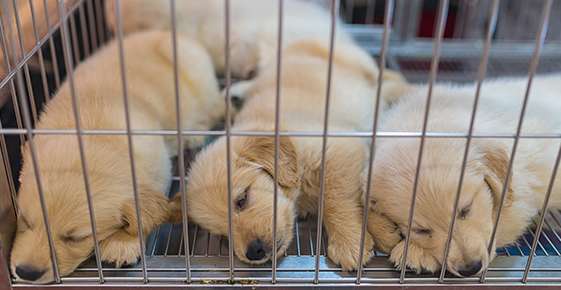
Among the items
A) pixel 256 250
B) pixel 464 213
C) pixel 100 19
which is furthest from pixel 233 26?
pixel 464 213

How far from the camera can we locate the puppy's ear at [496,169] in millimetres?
1445

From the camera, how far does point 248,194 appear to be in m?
1.56

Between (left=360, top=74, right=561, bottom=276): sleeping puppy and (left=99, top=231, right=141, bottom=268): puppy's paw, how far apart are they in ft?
2.09

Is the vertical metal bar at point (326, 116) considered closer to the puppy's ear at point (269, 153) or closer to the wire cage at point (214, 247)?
the wire cage at point (214, 247)

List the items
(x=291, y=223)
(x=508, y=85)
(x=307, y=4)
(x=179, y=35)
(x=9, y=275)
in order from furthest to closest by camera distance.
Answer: (x=307, y=4), (x=179, y=35), (x=508, y=85), (x=291, y=223), (x=9, y=275)

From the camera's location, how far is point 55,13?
2260mm

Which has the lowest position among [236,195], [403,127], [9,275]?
[9,275]

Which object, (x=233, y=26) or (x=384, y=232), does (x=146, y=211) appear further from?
(x=233, y=26)

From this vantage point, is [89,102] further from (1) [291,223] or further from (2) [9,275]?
(1) [291,223]

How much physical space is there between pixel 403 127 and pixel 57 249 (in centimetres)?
102

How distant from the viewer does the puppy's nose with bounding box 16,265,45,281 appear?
4.45 ft

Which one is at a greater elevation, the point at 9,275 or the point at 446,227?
the point at 446,227

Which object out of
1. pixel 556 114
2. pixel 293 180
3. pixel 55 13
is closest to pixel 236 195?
pixel 293 180

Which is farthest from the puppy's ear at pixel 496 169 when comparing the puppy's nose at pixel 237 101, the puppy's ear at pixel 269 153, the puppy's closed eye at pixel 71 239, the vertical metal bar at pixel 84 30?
the vertical metal bar at pixel 84 30
